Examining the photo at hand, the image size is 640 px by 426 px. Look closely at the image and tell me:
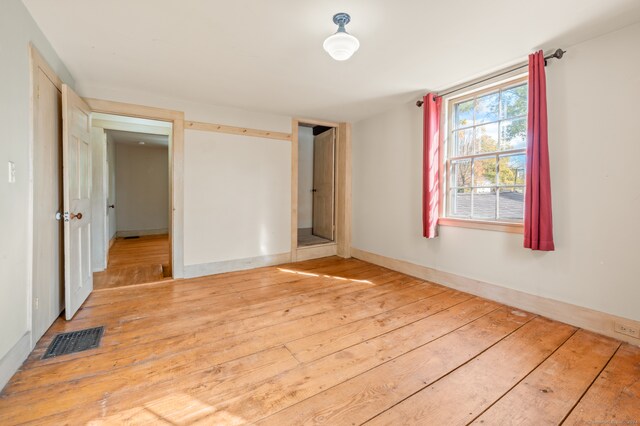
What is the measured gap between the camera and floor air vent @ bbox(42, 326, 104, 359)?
6.61 ft

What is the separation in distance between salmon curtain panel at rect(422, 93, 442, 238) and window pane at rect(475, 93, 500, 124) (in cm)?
43

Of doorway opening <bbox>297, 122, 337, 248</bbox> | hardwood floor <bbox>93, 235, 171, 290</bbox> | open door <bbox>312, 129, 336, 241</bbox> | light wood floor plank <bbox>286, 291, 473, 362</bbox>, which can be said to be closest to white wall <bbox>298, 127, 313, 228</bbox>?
doorway opening <bbox>297, 122, 337, 248</bbox>

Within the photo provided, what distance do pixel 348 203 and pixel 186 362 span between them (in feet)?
11.9

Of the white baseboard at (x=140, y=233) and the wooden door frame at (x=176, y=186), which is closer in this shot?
the wooden door frame at (x=176, y=186)

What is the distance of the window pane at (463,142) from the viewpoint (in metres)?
3.25

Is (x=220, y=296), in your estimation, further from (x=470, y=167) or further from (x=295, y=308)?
(x=470, y=167)

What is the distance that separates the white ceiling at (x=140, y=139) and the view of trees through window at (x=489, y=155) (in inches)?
226

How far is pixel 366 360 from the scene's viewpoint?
192 centimetres

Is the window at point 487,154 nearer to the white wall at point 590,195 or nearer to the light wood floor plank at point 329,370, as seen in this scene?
the white wall at point 590,195

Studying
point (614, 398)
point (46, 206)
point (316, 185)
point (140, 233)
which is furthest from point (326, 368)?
point (140, 233)

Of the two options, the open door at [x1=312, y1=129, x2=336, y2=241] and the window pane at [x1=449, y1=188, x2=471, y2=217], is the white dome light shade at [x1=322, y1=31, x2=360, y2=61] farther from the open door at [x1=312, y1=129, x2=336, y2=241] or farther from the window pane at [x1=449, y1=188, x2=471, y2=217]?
the open door at [x1=312, y1=129, x2=336, y2=241]

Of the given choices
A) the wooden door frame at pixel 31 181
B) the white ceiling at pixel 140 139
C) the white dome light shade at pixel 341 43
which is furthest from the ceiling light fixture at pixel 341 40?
the white ceiling at pixel 140 139

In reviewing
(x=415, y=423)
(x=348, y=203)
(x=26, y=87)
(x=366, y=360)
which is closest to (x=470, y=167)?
(x=348, y=203)

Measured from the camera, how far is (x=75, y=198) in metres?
2.66
